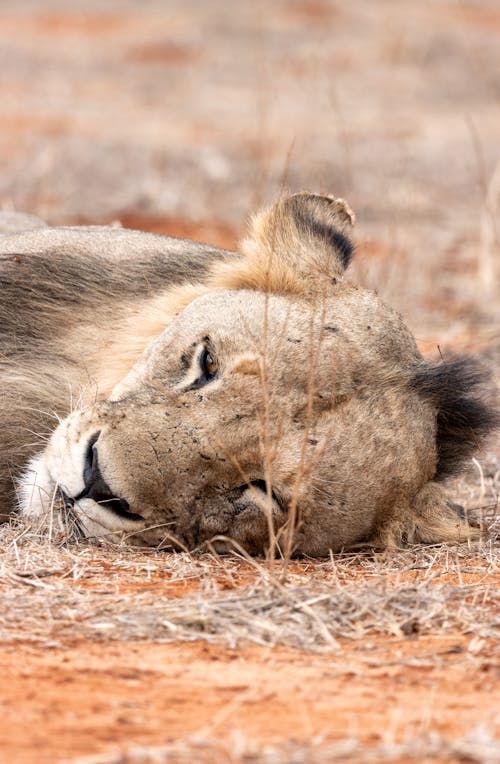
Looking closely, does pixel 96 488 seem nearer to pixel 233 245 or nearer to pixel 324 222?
pixel 324 222

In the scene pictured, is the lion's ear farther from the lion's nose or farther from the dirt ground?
the lion's nose

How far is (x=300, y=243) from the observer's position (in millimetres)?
4121

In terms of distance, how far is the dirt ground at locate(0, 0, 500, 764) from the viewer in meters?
2.37

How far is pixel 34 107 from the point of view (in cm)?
1530

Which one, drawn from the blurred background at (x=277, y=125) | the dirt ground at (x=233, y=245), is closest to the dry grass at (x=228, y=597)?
the dirt ground at (x=233, y=245)

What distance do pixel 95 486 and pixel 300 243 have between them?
1.28 m

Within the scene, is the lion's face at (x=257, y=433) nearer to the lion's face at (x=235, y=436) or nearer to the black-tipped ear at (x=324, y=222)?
the lion's face at (x=235, y=436)

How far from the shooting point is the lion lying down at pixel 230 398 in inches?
134

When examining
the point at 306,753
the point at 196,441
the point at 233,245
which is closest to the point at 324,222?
the point at 196,441

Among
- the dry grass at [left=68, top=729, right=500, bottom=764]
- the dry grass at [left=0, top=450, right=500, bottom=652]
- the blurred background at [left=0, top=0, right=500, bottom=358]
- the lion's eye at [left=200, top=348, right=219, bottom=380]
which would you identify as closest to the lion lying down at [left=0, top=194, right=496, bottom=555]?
the lion's eye at [left=200, top=348, right=219, bottom=380]

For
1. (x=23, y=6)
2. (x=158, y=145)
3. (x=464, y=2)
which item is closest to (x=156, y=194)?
(x=158, y=145)

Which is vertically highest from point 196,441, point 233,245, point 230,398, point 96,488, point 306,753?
point 233,245

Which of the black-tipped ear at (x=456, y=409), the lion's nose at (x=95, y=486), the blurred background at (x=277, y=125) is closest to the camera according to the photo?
the lion's nose at (x=95, y=486)

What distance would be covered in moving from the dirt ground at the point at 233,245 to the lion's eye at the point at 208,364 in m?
0.54
